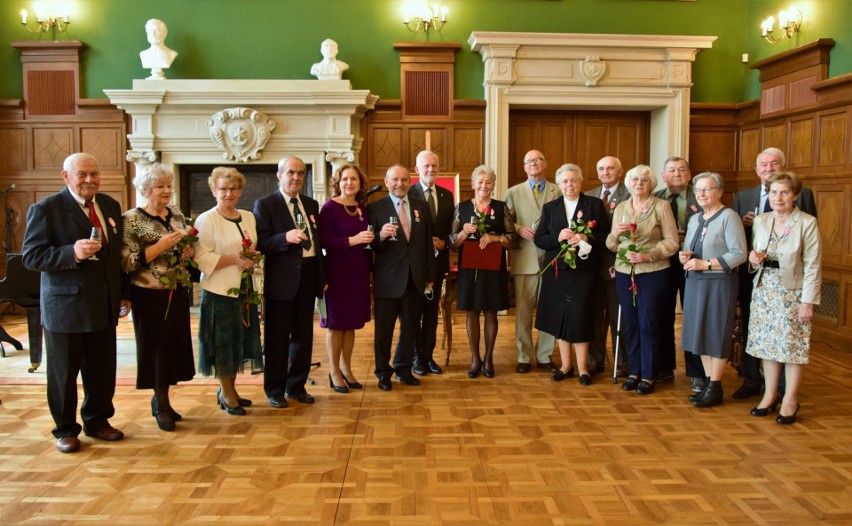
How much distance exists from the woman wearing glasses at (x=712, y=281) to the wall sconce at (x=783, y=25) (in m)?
4.11

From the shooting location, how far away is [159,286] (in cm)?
368

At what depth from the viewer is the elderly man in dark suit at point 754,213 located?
4.39m

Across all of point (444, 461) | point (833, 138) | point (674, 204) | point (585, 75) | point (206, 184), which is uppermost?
point (585, 75)

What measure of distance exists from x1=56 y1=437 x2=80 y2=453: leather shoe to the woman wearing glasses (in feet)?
11.7

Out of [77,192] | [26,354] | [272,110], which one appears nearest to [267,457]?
[77,192]

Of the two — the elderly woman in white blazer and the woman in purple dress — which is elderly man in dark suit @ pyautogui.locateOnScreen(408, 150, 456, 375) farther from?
the elderly woman in white blazer

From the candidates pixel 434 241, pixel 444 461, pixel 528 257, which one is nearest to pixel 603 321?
pixel 528 257

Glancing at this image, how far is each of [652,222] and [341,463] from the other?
8.29 ft

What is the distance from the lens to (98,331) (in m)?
3.56

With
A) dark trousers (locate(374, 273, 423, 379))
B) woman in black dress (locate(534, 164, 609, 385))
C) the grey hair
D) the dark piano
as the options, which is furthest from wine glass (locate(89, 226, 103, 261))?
woman in black dress (locate(534, 164, 609, 385))

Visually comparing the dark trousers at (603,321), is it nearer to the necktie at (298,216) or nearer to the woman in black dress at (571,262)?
the woman in black dress at (571,262)

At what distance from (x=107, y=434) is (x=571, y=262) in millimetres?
3025

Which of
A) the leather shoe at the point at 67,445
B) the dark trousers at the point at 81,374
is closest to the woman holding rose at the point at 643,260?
the dark trousers at the point at 81,374

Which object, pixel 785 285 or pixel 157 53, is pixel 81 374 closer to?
pixel 785 285
